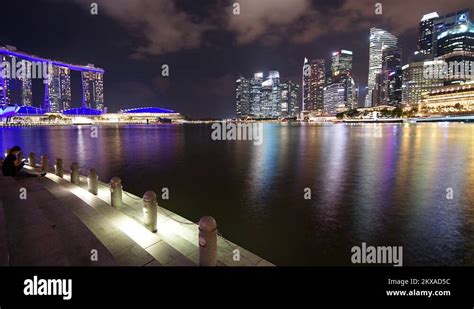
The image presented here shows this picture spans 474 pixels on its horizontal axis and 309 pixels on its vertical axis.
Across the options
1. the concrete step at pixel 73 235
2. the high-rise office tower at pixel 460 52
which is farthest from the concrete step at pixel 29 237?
the high-rise office tower at pixel 460 52

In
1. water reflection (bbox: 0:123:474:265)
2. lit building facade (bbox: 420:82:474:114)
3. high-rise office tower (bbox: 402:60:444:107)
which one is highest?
high-rise office tower (bbox: 402:60:444:107)

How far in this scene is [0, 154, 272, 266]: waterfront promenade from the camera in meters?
5.07

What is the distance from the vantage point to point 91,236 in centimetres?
581

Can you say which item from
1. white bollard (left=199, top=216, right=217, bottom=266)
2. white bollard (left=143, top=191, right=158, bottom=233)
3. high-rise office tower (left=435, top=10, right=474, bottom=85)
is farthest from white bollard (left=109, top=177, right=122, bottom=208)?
high-rise office tower (left=435, top=10, right=474, bottom=85)

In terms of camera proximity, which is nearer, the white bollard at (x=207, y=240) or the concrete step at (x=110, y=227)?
the white bollard at (x=207, y=240)

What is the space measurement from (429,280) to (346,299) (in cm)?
241

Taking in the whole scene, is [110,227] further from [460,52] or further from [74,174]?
[460,52]

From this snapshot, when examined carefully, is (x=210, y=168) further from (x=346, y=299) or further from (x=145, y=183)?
(x=346, y=299)

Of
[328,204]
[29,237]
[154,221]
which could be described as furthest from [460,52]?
[29,237]

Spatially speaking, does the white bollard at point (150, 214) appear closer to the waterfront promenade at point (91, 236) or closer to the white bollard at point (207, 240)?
the waterfront promenade at point (91, 236)

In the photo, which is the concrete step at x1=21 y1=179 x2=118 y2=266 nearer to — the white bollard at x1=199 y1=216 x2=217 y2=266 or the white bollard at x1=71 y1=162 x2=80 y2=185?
the white bollard at x1=199 y1=216 x2=217 y2=266

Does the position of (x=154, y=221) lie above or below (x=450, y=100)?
below

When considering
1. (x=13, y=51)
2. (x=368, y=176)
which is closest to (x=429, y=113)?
(x=368, y=176)

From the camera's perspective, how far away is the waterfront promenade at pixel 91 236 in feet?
16.6
